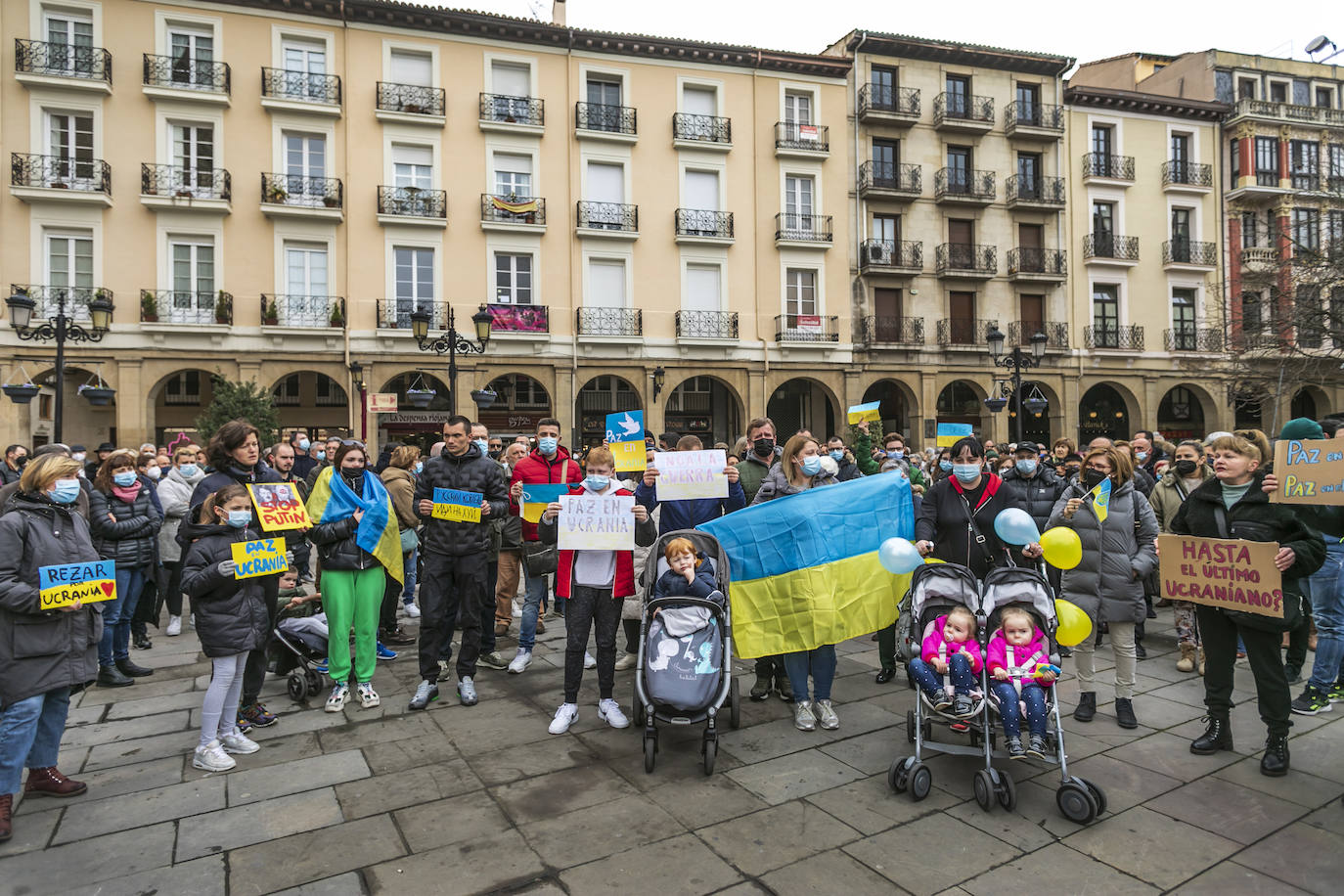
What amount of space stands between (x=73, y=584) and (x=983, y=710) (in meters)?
5.26

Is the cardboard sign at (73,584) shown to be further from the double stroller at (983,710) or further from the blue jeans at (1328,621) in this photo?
the blue jeans at (1328,621)

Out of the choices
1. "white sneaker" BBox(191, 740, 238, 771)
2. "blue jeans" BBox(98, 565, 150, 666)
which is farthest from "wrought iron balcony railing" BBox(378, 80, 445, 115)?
"white sneaker" BBox(191, 740, 238, 771)

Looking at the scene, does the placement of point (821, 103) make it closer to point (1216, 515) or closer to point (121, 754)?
point (1216, 515)

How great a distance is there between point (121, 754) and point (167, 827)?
1.44 metres

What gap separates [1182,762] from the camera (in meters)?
4.72

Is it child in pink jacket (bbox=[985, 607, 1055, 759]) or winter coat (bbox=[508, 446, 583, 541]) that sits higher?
winter coat (bbox=[508, 446, 583, 541])

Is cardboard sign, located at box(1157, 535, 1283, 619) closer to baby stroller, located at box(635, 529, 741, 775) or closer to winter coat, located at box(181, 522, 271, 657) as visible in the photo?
baby stroller, located at box(635, 529, 741, 775)

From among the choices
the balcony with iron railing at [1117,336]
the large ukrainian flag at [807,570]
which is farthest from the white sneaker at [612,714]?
the balcony with iron railing at [1117,336]

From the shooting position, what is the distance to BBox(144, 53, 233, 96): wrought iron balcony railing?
20.8 m

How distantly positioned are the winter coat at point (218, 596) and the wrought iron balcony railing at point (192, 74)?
21.6 metres

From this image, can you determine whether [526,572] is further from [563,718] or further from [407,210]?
[407,210]

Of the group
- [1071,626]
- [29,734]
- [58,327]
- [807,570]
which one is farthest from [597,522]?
[58,327]

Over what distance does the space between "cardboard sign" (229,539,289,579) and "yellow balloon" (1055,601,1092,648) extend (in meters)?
5.20

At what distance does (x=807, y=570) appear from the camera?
18.5 ft
